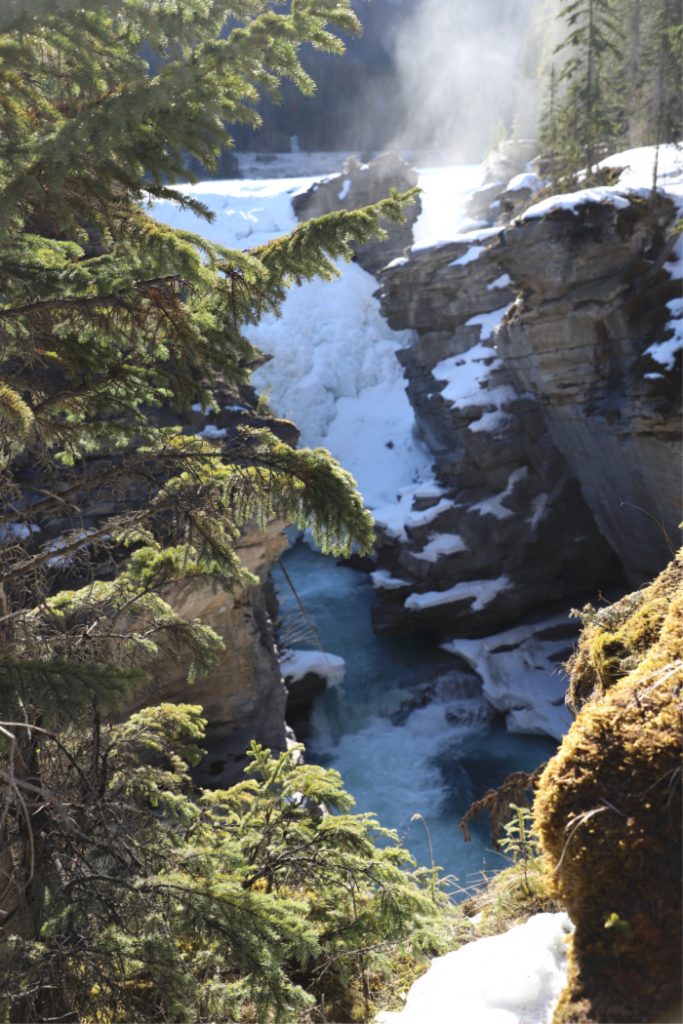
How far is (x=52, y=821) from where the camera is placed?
13.6ft

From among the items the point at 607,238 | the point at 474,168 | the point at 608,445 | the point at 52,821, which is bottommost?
the point at 52,821

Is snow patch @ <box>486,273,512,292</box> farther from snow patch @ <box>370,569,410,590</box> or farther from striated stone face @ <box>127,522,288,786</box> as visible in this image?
striated stone face @ <box>127,522,288,786</box>

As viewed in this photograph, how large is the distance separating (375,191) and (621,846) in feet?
138

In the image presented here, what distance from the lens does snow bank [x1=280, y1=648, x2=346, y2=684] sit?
1778 centimetres

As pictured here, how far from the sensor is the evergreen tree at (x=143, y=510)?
3.34 meters

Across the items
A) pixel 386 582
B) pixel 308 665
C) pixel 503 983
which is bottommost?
pixel 503 983

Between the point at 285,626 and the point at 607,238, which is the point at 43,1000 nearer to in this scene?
the point at 607,238

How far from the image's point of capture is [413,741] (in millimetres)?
16938

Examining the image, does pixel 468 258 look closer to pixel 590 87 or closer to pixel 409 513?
pixel 590 87

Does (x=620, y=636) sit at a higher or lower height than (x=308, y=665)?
lower

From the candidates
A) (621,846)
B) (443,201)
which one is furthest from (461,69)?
(621,846)

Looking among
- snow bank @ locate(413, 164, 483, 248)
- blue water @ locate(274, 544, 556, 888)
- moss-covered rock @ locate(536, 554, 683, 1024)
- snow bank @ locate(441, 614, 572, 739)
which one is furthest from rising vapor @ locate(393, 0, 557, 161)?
moss-covered rock @ locate(536, 554, 683, 1024)

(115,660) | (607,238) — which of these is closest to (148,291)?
(115,660)

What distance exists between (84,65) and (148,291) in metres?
1.09
